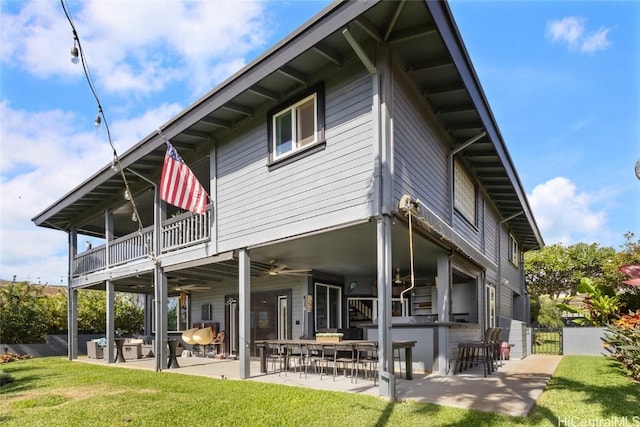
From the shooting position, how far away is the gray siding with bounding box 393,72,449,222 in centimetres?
817

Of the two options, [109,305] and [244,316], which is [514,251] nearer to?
[244,316]

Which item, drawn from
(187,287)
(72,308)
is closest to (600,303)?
(187,287)

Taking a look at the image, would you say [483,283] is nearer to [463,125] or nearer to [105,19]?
[463,125]

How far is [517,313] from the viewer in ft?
73.4

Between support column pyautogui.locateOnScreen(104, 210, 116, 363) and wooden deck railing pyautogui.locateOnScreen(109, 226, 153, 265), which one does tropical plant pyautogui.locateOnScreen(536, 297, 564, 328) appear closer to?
wooden deck railing pyautogui.locateOnScreen(109, 226, 153, 265)

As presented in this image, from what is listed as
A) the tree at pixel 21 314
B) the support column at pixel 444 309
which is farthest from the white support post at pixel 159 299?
the tree at pixel 21 314

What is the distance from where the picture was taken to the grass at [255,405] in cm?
586

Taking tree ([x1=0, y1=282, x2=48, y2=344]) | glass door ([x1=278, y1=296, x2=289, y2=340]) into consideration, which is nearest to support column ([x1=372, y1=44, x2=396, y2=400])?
glass door ([x1=278, y1=296, x2=289, y2=340])

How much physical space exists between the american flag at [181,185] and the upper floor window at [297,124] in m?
2.13

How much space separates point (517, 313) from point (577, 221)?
36.3 m

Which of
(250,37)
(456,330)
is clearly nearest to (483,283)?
(456,330)

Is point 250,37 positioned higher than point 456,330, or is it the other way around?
point 250,37

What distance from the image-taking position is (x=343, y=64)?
8305 millimetres

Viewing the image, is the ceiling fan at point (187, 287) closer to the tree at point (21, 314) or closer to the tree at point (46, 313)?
the tree at point (46, 313)
